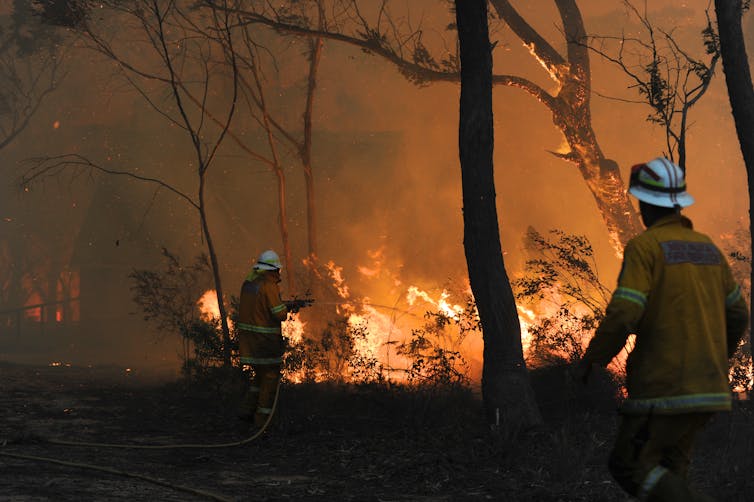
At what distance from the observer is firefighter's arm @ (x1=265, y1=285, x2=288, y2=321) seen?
9.65 metres

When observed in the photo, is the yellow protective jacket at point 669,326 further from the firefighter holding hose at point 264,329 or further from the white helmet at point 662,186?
the firefighter holding hose at point 264,329

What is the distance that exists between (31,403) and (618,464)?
10281mm

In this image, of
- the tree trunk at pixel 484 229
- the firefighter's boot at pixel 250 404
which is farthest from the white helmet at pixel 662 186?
the firefighter's boot at pixel 250 404

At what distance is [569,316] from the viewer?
10.9 m

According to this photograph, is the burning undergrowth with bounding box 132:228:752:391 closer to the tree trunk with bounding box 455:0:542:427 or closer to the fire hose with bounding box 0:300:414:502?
the tree trunk with bounding box 455:0:542:427

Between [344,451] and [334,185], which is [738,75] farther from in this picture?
[334,185]

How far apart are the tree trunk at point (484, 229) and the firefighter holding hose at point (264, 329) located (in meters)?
2.05

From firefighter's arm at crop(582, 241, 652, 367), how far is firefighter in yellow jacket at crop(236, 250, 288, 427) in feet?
19.1

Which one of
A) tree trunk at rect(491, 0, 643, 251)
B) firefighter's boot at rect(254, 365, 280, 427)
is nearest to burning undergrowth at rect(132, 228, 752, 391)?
firefighter's boot at rect(254, 365, 280, 427)

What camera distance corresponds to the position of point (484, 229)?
9438 mm

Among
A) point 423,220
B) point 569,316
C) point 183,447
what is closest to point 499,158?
point 423,220

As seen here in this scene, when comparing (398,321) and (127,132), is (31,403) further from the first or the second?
(127,132)

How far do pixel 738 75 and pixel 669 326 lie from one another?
21.1 feet

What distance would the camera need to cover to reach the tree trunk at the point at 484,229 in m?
9.22
